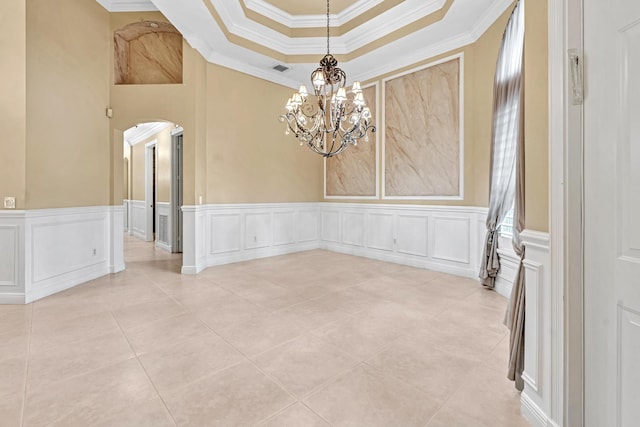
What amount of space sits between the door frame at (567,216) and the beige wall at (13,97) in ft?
16.8

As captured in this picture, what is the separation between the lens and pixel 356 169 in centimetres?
650

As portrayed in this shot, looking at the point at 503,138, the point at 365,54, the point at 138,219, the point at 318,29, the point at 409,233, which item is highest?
the point at 318,29

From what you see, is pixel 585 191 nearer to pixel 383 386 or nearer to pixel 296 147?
pixel 383 386

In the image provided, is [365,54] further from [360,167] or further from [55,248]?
[55,248]

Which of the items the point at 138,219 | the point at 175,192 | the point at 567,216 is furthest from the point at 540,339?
the point at 138,219

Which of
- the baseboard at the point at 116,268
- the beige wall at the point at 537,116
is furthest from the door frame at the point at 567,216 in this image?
the baseboard at the point at 116,268

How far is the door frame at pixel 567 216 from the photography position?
130 cm

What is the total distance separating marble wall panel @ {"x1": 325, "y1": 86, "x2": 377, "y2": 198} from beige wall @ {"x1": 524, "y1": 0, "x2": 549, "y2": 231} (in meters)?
4.42

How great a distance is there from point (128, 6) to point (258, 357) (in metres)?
5.78

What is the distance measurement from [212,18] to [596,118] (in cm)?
475

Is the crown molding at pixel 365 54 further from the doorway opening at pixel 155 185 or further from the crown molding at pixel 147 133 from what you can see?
the crown molding at pixel 147 133

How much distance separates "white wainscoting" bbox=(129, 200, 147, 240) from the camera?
8.97 metres

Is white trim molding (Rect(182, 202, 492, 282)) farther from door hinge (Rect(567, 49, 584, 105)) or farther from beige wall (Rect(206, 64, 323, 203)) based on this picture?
→ door hinge (Rect(567, 49, 584, 105))

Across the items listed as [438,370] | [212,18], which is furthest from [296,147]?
[438,370]
